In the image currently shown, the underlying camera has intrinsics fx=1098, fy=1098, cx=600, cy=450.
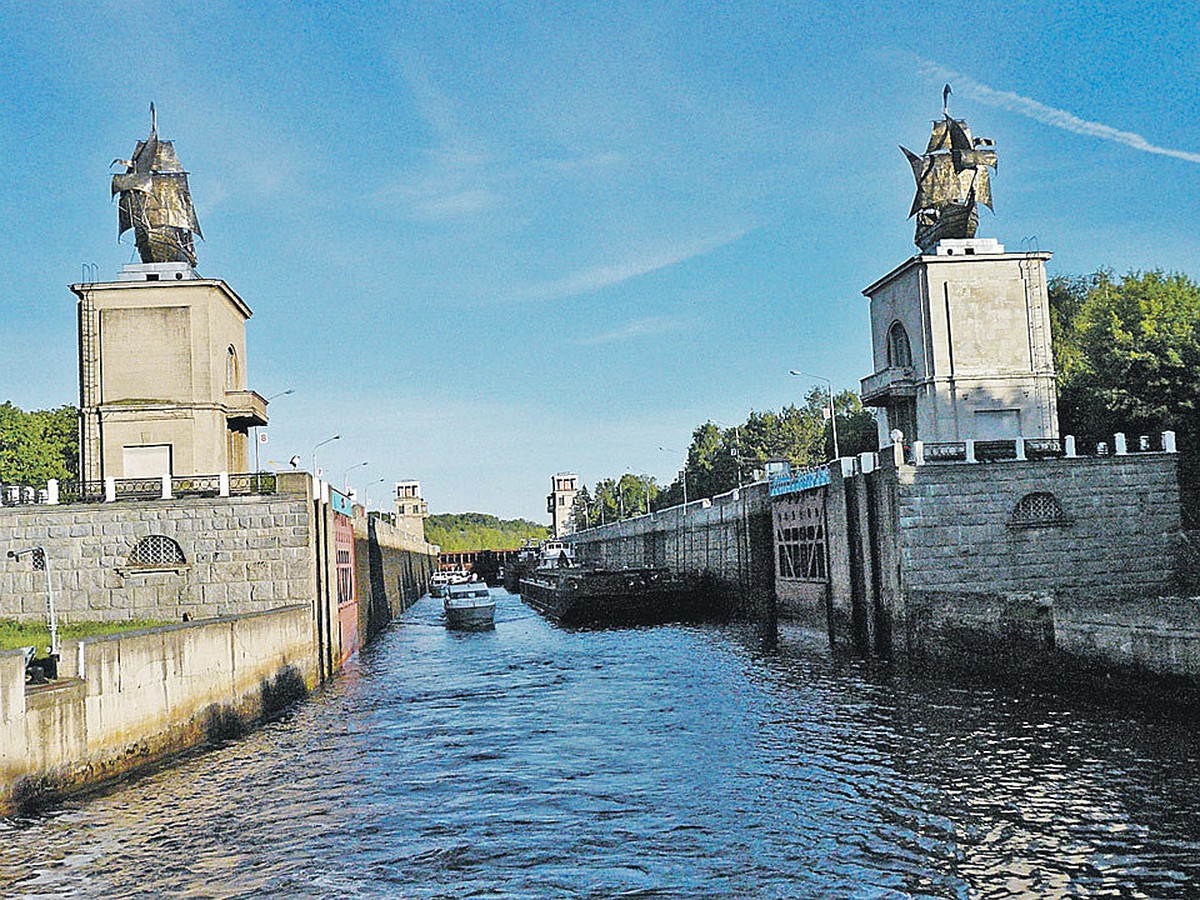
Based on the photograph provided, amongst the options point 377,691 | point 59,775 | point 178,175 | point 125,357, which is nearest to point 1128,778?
point 59,775

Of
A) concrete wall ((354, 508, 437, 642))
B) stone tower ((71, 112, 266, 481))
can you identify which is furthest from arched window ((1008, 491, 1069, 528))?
stone tower ((71, 112, 266, 481))

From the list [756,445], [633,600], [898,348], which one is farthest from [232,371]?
[756,445]

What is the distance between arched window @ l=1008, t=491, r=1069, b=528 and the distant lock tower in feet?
26.0

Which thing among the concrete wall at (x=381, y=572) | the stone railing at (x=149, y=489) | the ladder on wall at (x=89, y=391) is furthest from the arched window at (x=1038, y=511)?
the ladder on wall at (x=89, y=391)

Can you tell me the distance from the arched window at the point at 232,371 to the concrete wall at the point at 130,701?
1798 centimetres

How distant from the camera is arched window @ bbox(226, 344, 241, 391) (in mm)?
43219

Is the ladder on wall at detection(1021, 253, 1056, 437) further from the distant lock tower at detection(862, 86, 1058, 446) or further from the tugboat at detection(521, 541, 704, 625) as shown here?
the tugboat at detection(521, 541, 704, 625)

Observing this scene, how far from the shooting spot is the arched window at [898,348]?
4484 centimetres

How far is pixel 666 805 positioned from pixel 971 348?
2960 centimetres

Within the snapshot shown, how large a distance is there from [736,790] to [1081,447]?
108 ft

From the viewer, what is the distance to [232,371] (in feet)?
144

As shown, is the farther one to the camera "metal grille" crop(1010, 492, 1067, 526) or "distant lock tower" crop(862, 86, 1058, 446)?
"distant lock tower" crop(862, 86, 1058, 446)

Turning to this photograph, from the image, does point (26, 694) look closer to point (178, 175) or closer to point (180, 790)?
point (180, 790)

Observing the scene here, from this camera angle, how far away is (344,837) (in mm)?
16453
